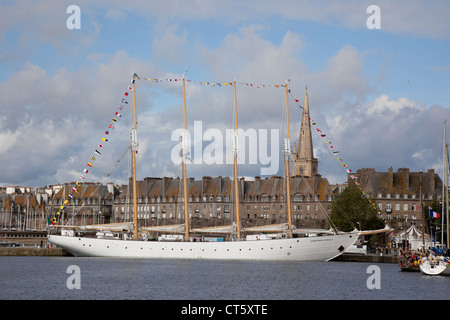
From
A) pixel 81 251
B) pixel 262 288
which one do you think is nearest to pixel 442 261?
pixel 262 288

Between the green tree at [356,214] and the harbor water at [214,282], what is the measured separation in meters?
30.6

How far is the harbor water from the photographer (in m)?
49.9

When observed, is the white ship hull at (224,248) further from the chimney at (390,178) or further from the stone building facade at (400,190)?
the chimney at (390,178)

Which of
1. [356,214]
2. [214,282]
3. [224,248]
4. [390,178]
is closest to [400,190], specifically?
[390,178]

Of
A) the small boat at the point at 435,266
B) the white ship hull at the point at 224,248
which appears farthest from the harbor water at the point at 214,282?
the white ship hull at the point at 224,248

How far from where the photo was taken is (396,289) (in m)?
55.0

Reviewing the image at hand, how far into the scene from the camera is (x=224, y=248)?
86.6m

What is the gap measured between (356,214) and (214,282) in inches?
2197

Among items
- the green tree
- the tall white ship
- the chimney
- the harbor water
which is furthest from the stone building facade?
the harbor water

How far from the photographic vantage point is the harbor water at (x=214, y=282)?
4991 centimetres

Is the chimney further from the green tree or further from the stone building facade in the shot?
the green tree

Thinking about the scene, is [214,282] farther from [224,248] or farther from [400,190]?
[400,190]

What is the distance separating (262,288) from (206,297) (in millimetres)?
7055
